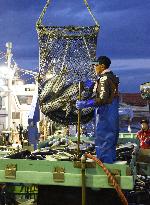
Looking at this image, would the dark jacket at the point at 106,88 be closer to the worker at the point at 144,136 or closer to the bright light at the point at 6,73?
the worker at the point at 144,136

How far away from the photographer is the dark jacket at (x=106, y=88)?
5.97 m

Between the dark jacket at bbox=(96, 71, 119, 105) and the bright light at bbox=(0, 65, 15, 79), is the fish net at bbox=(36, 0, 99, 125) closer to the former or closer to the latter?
the dark jacket at bbox=(96, 71, 119, 105)

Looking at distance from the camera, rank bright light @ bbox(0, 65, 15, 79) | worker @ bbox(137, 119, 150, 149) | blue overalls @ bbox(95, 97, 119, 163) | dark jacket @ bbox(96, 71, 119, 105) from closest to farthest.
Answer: dark jacket @ bbox(96, 71, 119, 105) → blue overalls @ bbox(95, 97, 119, 163) → worker @ bbox(137, 119, 150, 149) → bright light @ bbox(0, 65, 15, 79)

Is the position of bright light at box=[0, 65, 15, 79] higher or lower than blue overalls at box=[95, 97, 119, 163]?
higher

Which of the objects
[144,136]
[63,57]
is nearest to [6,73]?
[63,57]

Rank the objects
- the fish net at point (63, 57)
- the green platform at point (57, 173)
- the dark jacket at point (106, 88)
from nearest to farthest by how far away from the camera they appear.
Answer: the green platform at point (57, 173)
the dark jacket at point (106, 88)
the fish net at point (63, 57)

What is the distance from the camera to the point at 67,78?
425 inches

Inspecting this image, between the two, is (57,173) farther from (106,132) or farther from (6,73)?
(6,73)

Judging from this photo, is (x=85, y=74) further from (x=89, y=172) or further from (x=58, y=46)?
(x=89, y=172)

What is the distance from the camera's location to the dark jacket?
19.6ft

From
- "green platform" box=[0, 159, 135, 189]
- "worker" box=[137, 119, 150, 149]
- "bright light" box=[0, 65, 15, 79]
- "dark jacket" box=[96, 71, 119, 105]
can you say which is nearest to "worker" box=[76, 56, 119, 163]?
"dark jacket" box=[96, 71, 119, 105]

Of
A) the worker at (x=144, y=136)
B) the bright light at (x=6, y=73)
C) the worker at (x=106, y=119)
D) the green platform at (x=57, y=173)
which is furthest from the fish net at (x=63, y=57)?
the bright light at (x=6, y=73)

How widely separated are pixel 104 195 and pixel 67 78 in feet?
17.8

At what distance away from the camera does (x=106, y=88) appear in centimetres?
599
